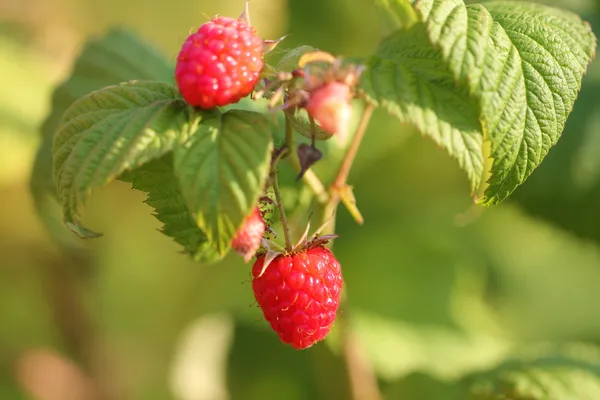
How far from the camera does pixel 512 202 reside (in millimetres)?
1529

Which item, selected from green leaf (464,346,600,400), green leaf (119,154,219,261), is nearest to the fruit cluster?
green leaf (119,154,219,261)

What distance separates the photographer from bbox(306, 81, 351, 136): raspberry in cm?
70

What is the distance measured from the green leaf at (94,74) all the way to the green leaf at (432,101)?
543mm

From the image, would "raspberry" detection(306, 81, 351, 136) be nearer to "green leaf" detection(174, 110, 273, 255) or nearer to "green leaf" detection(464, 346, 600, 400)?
"green leaf" detection(174, 110, 273, 255)

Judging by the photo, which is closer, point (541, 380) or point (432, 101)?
point (432, 101)

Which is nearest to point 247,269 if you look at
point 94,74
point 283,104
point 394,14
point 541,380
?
point 94,74

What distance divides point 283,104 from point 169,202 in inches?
8.5

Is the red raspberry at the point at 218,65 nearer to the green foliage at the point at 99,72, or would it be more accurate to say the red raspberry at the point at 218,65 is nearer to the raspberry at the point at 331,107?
the raspberry at the point at 331,107

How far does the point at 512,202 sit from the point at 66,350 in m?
1.14

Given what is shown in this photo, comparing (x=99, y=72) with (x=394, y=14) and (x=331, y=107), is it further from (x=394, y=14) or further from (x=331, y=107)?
(x=331, y=107)

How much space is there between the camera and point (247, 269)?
172cm

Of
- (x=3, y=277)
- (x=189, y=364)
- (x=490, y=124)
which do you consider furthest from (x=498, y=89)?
(x=3, y=277)

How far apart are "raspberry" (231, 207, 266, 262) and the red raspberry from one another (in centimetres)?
12

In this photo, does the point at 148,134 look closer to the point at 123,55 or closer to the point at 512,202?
the point at 123,55
